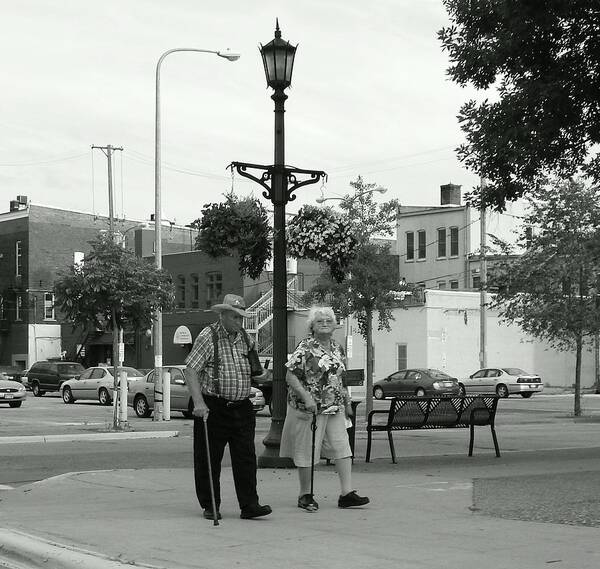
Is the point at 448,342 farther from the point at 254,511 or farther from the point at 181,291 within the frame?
the point at 254,511

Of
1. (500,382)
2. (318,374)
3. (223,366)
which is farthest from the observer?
(500,382)

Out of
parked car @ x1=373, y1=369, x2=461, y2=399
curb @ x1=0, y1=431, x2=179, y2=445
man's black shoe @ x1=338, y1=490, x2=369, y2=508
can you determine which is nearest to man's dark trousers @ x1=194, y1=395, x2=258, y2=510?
man's black shoe @ x1=338, y1=490, x2=369, y2=508

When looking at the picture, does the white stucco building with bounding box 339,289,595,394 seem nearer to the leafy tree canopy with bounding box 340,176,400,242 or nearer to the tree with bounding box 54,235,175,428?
the leafy tree canopy with bounding box 340,176,400,242

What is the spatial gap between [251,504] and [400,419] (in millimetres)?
6491

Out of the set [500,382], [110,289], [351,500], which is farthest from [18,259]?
[351,500]

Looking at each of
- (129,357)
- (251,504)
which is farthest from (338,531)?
(129,357)

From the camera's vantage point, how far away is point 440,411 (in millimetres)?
16078

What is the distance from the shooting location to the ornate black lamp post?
46.7 feet

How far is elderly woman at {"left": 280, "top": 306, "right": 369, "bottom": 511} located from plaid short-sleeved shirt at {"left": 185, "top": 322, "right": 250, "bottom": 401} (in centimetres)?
68

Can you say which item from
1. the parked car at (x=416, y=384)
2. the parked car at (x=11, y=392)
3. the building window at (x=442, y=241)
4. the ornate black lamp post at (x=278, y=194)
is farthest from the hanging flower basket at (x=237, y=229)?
the building window at (x=442, y=241)

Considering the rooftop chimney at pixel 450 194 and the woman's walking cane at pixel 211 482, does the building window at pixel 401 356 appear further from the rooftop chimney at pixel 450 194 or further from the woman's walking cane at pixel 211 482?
the woman's walking cane at pixel 211 482

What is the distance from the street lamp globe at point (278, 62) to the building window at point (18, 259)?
212ft

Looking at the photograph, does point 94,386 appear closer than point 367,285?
No

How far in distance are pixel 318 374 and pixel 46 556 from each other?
3330 mm
